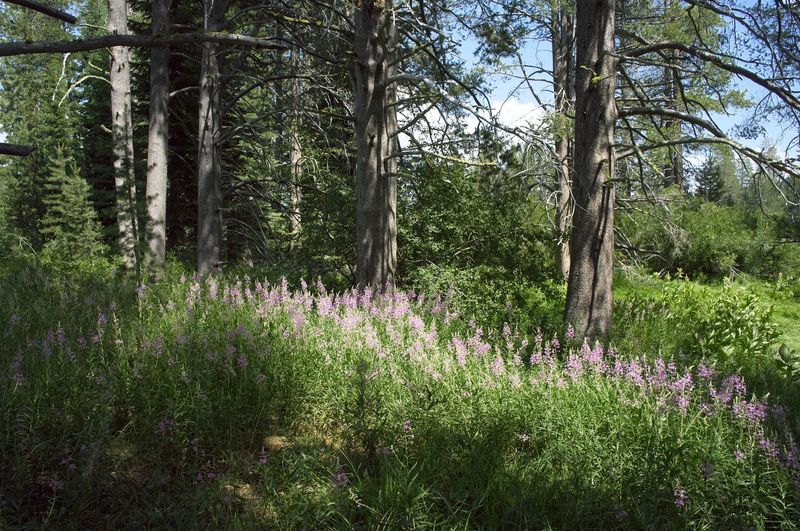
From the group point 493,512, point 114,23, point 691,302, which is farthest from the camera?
point 114,23

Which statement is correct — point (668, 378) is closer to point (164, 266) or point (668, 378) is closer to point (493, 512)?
point (493, 512)

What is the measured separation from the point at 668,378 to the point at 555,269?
4.98 metres

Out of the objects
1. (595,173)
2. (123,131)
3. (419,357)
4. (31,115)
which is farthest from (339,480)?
(31,115)

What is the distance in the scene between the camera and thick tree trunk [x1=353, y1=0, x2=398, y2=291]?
23.3 ft

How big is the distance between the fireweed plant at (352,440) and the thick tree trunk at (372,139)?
258 cm

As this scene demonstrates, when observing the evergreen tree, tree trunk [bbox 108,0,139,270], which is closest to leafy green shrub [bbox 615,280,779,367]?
tree trunk [bbox 108,0,139,270]

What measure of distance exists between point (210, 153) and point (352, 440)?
8.32 metres

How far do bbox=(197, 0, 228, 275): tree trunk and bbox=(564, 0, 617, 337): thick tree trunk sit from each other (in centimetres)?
690

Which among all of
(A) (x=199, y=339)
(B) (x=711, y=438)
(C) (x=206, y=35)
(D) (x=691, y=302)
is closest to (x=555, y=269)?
(D) (x=691, y=302)

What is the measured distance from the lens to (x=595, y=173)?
653 centimetres

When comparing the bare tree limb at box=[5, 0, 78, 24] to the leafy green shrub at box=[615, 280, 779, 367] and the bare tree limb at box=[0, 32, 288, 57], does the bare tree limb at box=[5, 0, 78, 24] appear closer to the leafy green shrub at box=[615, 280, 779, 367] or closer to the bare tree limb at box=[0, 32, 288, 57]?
the bare tree limb at box=[0, 32, 288, 57]

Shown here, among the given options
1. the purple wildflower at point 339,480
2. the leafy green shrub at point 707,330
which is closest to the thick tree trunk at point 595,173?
the leafy green shrub at point 707,330

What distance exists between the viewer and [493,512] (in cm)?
285

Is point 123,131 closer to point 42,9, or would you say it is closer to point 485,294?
point 485,294
